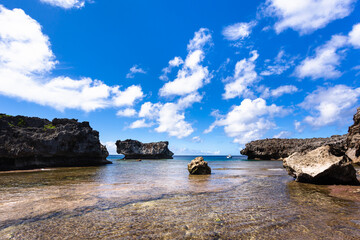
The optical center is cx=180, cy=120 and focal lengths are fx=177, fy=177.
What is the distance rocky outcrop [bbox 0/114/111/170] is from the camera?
3341cm

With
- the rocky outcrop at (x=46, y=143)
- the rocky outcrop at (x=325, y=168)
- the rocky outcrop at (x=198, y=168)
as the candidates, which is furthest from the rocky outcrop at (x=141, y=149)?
the rocky outcrop at (x=325, y=168)

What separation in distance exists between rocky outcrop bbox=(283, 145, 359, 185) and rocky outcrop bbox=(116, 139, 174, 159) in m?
117

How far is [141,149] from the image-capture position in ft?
411

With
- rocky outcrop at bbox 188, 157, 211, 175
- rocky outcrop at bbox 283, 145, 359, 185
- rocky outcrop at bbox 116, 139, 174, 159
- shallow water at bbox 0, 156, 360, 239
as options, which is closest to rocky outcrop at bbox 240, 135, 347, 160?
rocky outcrop at bbox 116, 139, 174, 159

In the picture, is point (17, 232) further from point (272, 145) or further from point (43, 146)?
point (272, 145)

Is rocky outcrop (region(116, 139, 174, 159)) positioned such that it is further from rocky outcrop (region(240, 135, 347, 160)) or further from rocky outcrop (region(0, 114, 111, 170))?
rocky outcrop (region(0, 114, 111, 170))

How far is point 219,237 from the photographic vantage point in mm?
4770

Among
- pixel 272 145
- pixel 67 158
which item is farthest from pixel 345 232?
pixel 272 145

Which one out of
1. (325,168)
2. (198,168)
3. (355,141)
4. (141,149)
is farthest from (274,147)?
(325,168)

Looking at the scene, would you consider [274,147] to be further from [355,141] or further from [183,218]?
[183,218]

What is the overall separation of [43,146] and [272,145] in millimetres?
97636

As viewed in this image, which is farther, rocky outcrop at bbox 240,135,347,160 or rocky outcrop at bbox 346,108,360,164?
rocky outcrop at bbox 240,135,347,160

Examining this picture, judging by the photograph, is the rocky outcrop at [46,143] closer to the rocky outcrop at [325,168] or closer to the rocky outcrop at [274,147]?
the rocky outcrop at [325,168]

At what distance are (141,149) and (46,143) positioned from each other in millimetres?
88102
